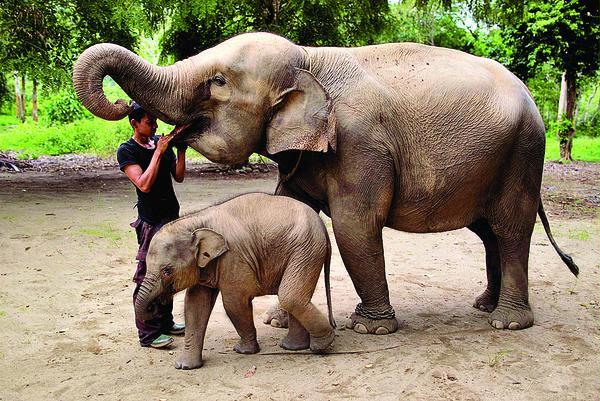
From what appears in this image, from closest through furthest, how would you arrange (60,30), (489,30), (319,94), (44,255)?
1. (319,94)
2. (44,255)
3. (60,30)
4. (489,30)

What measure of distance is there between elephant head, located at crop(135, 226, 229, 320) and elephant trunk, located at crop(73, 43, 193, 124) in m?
0.87

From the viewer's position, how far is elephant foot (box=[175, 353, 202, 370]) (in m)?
4.27

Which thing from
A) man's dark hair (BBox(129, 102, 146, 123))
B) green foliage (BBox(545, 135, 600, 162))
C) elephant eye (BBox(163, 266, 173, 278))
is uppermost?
man's dark hair (BBox(129, 102, 146, 123))

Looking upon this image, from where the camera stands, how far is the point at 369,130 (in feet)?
15.2

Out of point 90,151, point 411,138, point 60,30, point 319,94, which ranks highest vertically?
point 60,30

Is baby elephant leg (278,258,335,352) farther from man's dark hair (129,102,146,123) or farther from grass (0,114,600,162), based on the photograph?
grass (0,114,600,162)

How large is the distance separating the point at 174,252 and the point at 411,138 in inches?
78.9

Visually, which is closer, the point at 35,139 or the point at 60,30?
the point at 60,30

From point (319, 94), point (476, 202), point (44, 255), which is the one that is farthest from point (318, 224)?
point (44, 255)

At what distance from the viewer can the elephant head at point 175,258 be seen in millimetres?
4105

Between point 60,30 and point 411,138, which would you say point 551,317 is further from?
point 60,30

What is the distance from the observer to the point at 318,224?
171 inches

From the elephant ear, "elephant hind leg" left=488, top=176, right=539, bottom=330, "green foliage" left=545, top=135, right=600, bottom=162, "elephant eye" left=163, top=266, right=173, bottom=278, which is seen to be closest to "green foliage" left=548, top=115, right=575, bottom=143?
"green foliage" left=545, top=135, right=600, bottom=162

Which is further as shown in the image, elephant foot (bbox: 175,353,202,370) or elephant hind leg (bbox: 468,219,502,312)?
elephant hind leg (bbox: 468,219,502,312)
